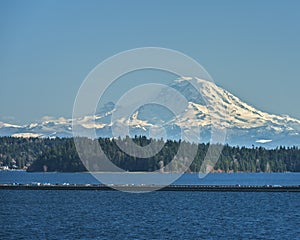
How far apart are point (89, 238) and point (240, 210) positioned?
1802 inches

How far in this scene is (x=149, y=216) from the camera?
4995 inches

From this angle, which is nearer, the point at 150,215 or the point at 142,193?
the point at 150,215

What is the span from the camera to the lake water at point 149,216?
10288cm

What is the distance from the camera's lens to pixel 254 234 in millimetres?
102938

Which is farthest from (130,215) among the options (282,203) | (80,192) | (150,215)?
(80,192)

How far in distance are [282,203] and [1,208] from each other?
1887 inches

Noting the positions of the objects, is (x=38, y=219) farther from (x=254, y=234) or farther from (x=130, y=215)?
(x=254, y=234)

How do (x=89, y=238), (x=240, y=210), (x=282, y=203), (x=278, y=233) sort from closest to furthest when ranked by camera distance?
(x=89, y=238), (x=278, y=233), (x=240, y=210), (x=282, y=203)

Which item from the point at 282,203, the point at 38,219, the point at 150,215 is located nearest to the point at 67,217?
the point at 38,219

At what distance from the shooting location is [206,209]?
14150 cm

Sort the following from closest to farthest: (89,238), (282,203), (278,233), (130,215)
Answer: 1. (89,238)
2. (278,233)
3. (130,215)
4. (282,203)

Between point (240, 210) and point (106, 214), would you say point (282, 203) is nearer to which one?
point (240, 210)

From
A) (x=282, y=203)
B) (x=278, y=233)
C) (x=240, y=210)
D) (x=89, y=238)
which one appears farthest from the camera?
(x=282, y=203)

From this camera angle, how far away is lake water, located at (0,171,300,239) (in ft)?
338
